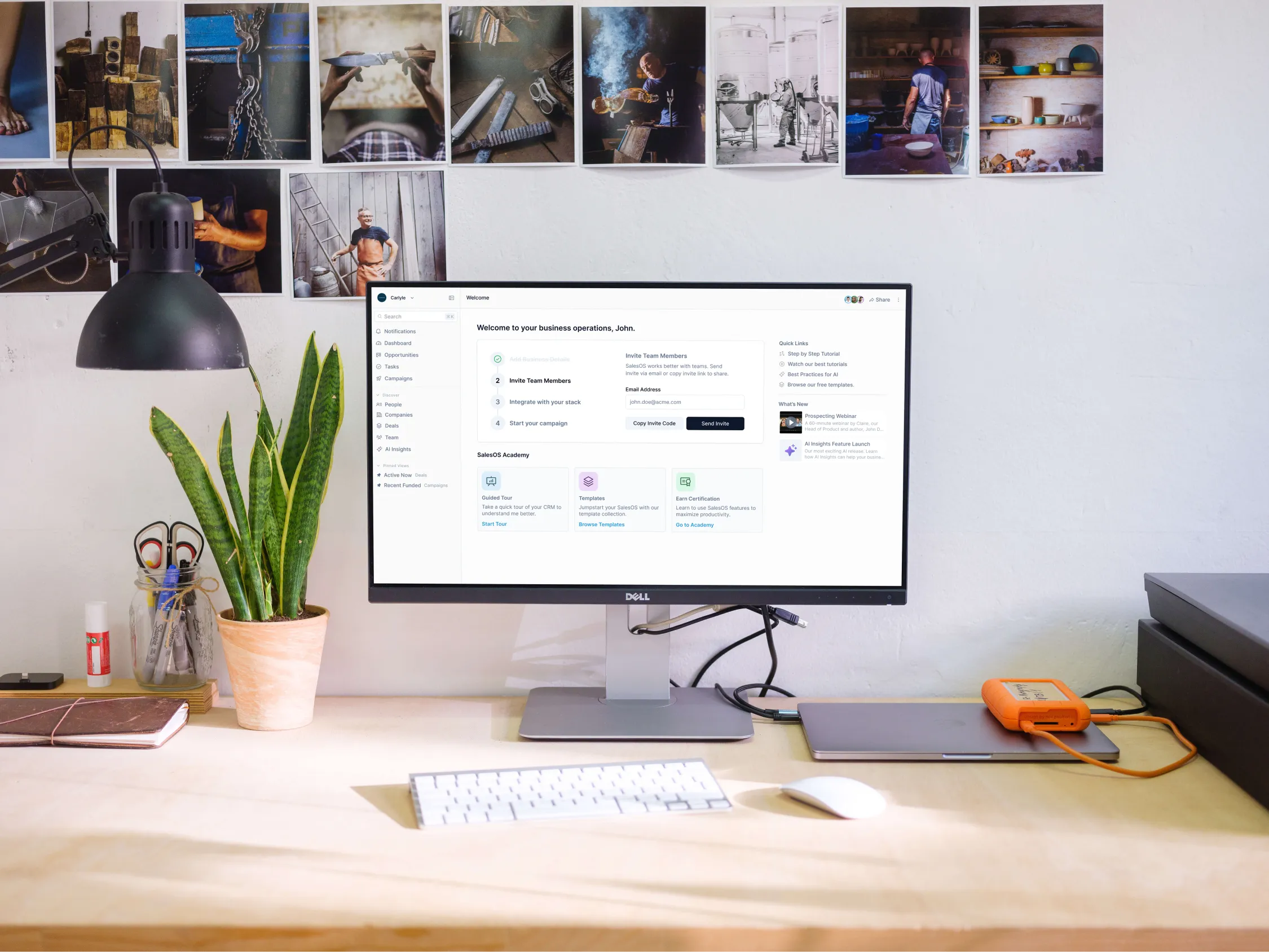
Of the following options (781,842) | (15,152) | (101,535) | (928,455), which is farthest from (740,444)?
(15,152)

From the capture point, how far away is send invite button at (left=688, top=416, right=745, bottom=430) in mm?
1155

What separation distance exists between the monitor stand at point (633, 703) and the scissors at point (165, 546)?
48 centimetres

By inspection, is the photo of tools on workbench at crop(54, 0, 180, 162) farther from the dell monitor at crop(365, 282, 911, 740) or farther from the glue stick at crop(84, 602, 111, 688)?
the glue stick at crop(84, 602, 111, 688)

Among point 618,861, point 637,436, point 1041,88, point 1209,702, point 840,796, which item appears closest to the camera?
point 618,861

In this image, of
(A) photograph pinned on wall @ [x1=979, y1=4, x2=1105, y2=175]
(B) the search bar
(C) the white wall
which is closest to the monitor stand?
(C) the white wall

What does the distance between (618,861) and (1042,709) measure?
1.82 feet

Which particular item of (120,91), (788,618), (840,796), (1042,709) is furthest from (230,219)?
(1042,709)

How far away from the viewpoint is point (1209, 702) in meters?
1.05

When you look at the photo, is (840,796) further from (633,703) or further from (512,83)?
(512,83)

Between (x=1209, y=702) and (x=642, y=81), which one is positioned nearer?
(x=1209, y=702)

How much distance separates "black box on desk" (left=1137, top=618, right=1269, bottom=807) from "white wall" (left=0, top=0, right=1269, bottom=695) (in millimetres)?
136

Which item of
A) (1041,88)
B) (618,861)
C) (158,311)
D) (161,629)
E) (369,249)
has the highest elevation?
(1041,88)

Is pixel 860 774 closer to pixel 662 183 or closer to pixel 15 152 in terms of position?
pixel 662 183

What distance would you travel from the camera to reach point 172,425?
114cm
